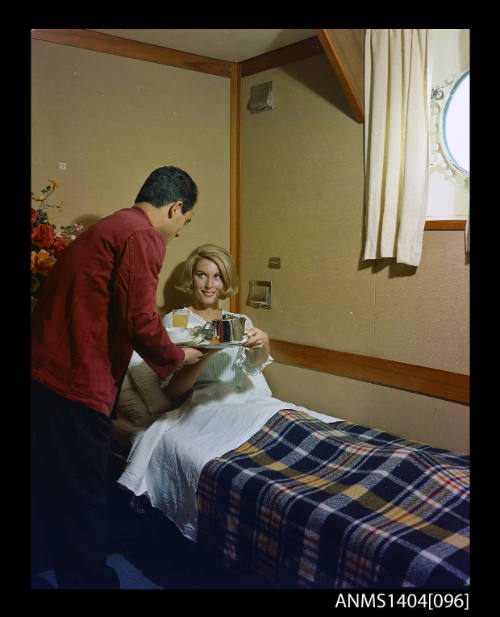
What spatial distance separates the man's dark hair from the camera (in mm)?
1511

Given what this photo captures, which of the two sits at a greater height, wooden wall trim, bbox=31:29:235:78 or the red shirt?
wooden wall trim, bbox=31:29:235:78

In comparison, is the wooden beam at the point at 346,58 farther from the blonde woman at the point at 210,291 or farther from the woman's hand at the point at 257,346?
the woman's hand at the point at 257,346

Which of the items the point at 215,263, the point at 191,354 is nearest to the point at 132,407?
the point at 191,354

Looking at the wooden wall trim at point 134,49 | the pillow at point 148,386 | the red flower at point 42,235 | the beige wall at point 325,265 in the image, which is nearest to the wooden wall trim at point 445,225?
the beige wall at point 325,265

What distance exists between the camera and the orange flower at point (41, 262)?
1.55 m

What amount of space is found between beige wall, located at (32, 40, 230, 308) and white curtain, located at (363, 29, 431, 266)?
538mm

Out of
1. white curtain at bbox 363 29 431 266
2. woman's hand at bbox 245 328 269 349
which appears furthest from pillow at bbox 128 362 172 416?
white curtain at bbox 363 29 431 266

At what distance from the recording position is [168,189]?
1.51m

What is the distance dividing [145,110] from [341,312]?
991mm

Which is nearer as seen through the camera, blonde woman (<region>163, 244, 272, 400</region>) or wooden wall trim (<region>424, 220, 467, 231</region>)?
wooden wall trim (<region>424, 220, 467, 231</region>)

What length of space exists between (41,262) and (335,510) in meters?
1.07

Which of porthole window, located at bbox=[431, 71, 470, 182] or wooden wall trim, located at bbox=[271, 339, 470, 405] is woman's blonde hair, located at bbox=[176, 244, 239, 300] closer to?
wooden wall trim, located at bbox=[271, 339, 470, 405]

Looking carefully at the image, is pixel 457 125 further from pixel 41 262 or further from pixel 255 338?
pixel 41 262

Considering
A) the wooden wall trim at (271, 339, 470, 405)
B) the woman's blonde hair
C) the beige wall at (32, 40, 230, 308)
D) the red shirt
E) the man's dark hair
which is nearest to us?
the red shirt
